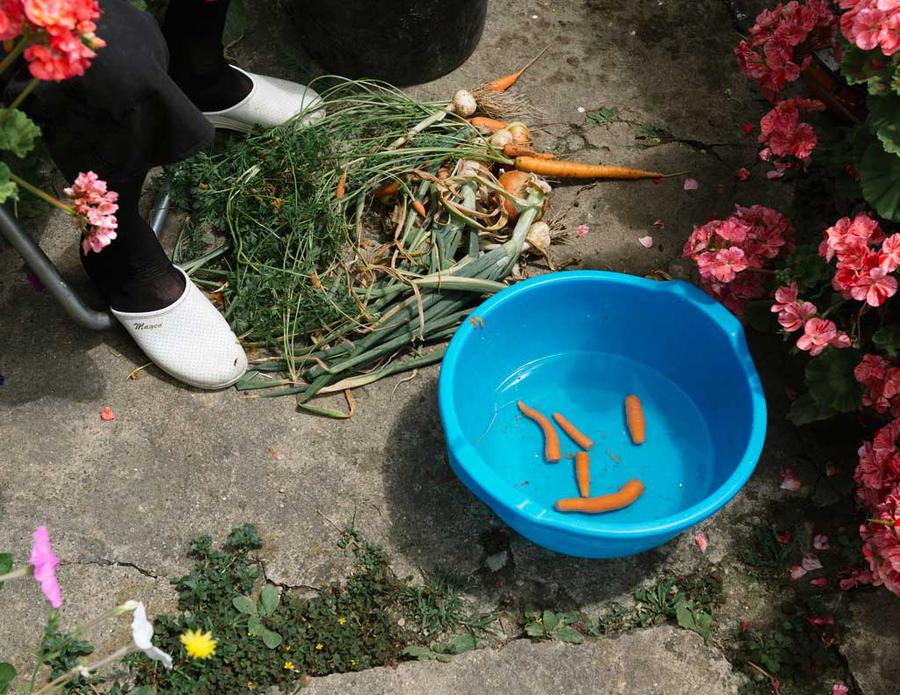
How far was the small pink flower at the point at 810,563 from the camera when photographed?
1.87 metres

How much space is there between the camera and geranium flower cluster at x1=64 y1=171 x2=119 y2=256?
51.8 inches

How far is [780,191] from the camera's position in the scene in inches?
94.2

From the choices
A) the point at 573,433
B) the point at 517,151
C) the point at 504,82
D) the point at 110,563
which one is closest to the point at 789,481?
the point at 573,433

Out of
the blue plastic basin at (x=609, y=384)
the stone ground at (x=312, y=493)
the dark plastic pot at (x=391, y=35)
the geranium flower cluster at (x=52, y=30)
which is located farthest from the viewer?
the dark plastic pot at (x=391, y=35)

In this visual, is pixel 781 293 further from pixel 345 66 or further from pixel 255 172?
pixel 345 66

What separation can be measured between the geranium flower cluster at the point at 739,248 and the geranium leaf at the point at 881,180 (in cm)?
27

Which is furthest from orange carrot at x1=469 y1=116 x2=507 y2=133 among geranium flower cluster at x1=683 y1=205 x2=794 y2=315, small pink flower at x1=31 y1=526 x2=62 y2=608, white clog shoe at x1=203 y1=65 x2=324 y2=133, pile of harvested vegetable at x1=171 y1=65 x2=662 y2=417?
small pink flower at x1=31 y1=526 x2=62 y2=608

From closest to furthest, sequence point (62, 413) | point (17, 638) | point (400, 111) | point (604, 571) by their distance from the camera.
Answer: point (17, 638), point (604, 571), point (62, 413), point (400, 111)

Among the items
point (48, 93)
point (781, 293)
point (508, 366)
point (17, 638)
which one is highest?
point (48, 93)

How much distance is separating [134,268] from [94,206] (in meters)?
0.63

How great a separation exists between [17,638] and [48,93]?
1007 millimetres

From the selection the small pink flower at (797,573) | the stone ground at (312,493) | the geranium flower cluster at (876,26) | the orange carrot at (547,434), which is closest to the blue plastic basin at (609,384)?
the orange carrot at (547,434)

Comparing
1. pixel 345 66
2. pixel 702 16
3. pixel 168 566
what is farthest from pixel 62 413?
pixel 702 16

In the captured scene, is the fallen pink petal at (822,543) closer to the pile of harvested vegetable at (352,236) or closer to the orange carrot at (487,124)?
the pile of harvested vegetable at (352,236)
